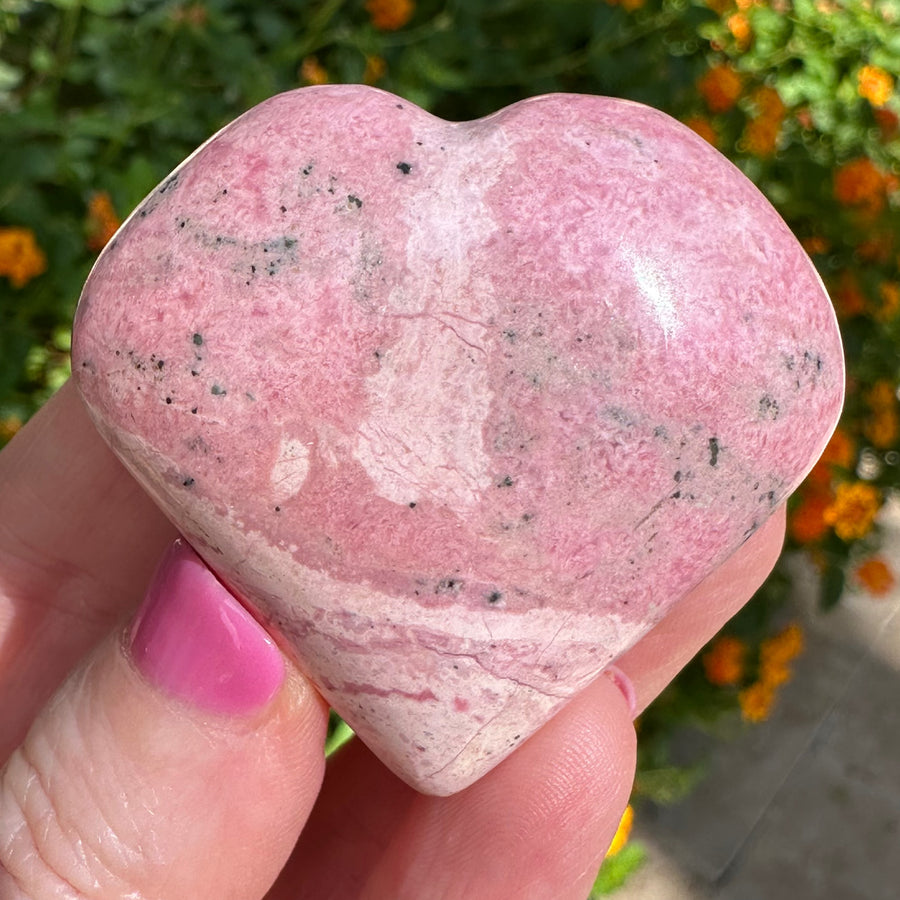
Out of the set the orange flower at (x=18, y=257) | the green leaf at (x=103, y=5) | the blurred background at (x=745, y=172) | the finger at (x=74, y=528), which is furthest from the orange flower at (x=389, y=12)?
the finger at (x=74, y=528)

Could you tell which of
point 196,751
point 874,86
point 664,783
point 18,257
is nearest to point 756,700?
point 664,783

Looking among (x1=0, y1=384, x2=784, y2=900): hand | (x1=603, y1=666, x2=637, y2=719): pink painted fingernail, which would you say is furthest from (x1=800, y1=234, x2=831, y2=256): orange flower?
(x1=603, y1=666, x2=637, y2=719): pink painted fingernail

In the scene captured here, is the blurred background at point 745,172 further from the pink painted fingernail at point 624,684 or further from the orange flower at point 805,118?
the pink painted fingernail at point 624,684

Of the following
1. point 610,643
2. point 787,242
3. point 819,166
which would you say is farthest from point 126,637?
point 819,166

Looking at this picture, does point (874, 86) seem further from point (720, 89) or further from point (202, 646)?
point (202, 646)

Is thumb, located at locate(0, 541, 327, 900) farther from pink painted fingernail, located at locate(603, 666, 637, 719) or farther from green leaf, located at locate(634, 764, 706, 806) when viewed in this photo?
green leaf, located at locate(634, 764, 706, 806)

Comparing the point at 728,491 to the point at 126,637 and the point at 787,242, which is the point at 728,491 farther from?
the point at 126,637
